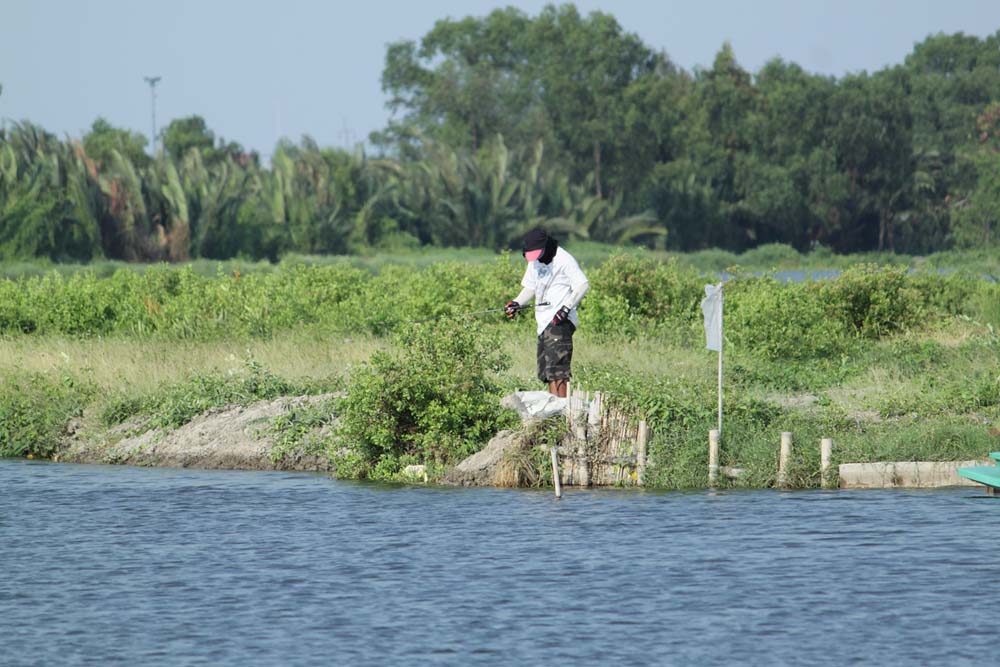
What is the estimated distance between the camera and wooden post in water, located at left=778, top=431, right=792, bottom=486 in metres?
14.9

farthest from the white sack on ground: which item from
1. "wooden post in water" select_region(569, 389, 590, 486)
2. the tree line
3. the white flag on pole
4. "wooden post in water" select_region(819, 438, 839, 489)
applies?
the tree line

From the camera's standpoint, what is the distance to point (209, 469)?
1797cm

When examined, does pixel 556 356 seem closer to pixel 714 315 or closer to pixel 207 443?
pixel 714 315

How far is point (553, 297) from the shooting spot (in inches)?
611

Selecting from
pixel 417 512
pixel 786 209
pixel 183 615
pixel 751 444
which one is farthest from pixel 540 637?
pixel 786 209

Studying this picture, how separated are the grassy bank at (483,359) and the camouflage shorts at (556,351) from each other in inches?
21.0

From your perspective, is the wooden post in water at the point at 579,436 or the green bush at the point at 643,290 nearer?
the wooden post in water at the point at 579,436

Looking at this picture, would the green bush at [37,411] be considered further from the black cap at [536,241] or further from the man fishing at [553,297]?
the black cap at [536,241]

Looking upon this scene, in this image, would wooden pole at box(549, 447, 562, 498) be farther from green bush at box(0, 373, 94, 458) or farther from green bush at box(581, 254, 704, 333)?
green bush at box(581, 254, 704, 333)

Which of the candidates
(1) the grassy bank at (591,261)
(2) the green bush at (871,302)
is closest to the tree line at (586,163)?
(1) the grassy bank at (591,261)

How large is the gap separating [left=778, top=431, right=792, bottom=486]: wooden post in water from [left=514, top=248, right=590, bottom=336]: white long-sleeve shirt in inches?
86.9

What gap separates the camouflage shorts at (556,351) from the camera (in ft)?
51.2

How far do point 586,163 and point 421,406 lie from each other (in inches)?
2817

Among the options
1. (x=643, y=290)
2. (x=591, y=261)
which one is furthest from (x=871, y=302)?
(x=591, y=261)
